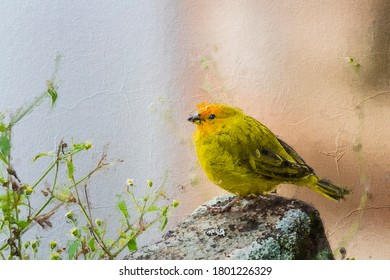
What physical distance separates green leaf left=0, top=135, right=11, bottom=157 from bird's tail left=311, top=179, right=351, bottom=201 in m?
0.81

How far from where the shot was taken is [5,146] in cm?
149

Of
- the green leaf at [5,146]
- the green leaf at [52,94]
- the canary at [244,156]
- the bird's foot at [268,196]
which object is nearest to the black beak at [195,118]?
the canary at [244,156]

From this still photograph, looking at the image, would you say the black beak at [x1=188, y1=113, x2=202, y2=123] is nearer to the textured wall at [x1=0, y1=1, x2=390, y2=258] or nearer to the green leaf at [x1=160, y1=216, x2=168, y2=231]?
the textured wall at [x1=0, y1=1, x2=390, y2=258]

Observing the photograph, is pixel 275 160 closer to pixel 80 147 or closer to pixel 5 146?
pixel 80 147

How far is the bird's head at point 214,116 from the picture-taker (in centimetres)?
147

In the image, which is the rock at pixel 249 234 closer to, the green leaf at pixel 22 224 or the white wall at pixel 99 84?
the white wall at pixel 99 84

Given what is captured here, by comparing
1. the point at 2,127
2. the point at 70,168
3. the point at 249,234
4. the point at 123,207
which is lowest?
the point at 249,234

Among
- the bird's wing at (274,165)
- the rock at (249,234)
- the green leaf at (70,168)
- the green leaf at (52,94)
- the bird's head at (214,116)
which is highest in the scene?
the green leaf at (52,94)

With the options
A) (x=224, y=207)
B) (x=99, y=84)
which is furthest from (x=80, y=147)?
(x=224, y=207)

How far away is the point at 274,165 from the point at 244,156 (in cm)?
8

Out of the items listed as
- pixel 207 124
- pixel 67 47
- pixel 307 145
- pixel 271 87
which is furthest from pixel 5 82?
pixel 307 145

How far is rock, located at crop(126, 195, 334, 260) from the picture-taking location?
4.74ft

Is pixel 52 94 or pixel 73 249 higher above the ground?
pixel 52 94

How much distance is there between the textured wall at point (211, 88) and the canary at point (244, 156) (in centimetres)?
3
